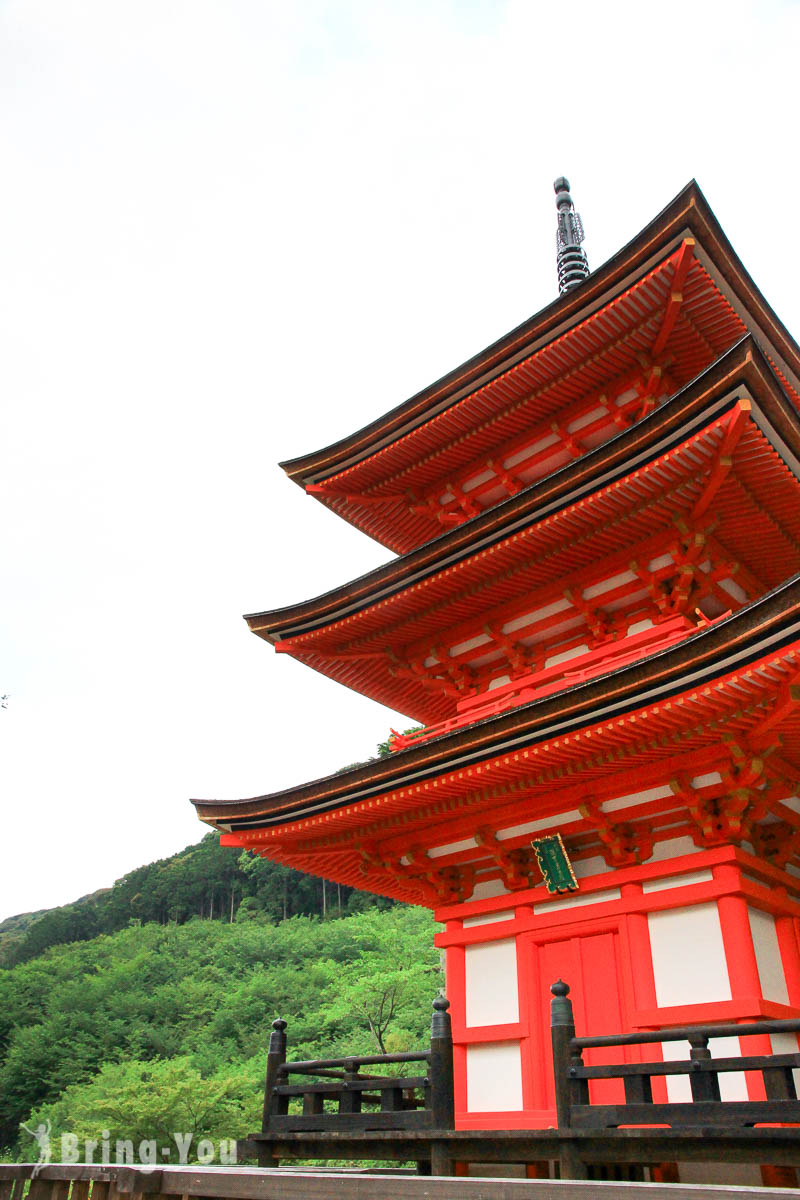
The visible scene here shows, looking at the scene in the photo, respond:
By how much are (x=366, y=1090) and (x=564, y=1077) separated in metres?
2.56

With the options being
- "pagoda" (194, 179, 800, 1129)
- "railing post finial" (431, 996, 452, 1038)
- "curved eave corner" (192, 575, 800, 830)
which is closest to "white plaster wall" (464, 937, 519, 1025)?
"pagoda" (194, 179, 800, 1129)

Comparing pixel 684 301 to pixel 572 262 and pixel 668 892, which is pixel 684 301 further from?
pixel 668 892

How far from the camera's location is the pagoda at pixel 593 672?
8.08m

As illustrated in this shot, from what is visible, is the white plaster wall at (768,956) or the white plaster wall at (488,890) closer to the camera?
the white plaster wall at (768,956)

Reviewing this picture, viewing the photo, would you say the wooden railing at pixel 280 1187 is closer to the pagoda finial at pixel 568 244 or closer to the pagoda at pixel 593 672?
the pagoda at pixel 593 672

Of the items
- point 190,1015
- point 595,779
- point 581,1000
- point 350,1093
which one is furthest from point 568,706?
point 190,1015

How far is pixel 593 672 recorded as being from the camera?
10422 mm

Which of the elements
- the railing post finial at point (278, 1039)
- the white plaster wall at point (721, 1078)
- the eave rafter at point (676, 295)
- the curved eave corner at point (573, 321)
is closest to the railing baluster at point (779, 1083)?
the white plaster wall at point (721, 1078)

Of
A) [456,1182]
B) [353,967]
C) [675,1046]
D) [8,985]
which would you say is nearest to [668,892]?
[675,1046]

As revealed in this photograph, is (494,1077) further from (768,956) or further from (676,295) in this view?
(676,295)

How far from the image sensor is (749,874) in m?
8.52

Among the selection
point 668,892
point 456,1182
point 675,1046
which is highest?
point 668,892

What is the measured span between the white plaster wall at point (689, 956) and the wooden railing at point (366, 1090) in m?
2.29

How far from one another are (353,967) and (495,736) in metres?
34.7
